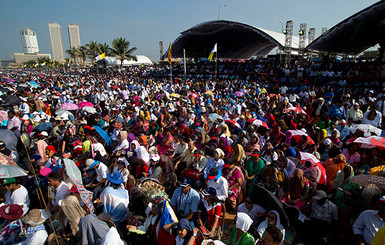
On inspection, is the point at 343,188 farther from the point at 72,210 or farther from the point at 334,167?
the point at 72,210

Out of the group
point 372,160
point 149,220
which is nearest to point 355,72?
point 372,160

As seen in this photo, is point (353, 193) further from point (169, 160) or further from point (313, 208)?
point (169, 160)

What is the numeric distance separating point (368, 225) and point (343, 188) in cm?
96

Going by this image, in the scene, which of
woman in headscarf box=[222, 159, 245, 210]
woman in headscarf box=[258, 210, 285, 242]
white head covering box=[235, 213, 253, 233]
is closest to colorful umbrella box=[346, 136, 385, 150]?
woman in headscarf box=[222, 159, 245, 210]

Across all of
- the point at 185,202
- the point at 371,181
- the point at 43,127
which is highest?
the point at 43,127

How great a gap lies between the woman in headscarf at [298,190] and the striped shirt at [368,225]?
2.62 feet

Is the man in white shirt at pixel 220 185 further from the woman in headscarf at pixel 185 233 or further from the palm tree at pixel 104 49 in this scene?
the palm tree at pixel 104 49

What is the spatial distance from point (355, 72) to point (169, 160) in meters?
17.0

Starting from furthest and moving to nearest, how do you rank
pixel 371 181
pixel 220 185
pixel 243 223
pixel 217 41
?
pixel 217 41 → pixel 220 185 → pixel 371 181 → pixel 243 223

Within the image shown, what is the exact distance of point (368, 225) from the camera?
9.49 feet

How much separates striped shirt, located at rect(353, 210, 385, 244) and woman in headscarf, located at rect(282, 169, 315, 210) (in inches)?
31.4

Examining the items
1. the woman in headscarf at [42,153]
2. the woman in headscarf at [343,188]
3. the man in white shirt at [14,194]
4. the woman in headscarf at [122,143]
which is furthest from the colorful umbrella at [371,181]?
the woman in headscarf at [42,153]

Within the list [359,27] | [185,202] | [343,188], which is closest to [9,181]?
[185,202]

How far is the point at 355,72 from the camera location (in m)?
15.8
